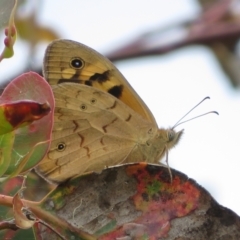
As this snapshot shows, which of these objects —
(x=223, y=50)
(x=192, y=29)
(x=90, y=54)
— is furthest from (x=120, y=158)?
(x=223, y=50)

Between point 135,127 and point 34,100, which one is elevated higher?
point 34,100

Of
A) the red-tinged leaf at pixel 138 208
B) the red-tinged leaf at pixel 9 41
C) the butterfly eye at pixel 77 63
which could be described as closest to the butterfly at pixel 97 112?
the butterfly eye at pixel 77 63

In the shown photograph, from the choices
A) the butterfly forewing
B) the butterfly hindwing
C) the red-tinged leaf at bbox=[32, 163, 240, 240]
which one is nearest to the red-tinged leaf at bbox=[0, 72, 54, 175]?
the red-tinged leaf at bbox=[32, 163, 240, 240]

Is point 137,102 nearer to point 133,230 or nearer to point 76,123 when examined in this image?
point 76,123

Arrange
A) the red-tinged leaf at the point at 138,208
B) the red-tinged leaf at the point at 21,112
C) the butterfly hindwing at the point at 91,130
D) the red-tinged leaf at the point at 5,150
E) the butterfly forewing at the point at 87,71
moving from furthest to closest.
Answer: the butterfly forewing at the point at 87,71
the butterfly hindwing at the point at 91,130
the red-tinged leaf at the point at 138,208
the red-tinged leaf at the point at 5,150
the red-tinged leaf at the point at 21,112

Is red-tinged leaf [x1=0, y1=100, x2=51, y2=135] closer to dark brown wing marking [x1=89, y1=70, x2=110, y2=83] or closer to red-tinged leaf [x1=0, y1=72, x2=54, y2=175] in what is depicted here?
red-tinged leaf [x1=0, y1=72, x2=54, y2=175]

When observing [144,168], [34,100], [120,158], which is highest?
[34,100]

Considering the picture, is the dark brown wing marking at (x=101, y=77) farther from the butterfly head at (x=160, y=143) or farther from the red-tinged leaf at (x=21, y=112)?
the red-tinged leaf at (x=21, y=112)
